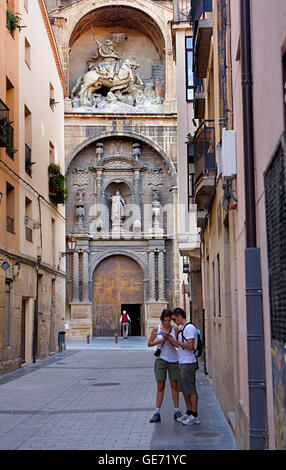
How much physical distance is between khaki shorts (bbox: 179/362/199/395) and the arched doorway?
1082 inches

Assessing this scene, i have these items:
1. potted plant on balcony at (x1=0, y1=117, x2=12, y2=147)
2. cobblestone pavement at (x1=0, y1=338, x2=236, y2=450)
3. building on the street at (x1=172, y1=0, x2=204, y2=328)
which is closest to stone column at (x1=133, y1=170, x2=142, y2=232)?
building on the street at (x1=172, y1=0, x2=204, y2=328)

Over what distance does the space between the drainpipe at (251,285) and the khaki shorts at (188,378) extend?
3852 mm

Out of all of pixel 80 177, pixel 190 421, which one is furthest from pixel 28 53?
pixel 80 177

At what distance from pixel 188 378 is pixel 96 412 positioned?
2374mm

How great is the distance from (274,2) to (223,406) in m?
7.43

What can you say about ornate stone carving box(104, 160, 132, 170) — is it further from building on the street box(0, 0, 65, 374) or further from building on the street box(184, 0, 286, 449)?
building on the street box(184, 0, 286, 449)

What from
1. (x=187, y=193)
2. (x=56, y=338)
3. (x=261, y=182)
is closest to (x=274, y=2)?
(x=261, y=182)

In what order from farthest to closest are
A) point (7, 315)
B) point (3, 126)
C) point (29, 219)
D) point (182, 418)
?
point (29, 219) → point (7, 315) → point (3, 126) → point (182, 418)

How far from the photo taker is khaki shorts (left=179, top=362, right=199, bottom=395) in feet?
31.0

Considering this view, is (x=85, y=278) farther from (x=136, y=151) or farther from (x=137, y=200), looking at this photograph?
(x=136, y=151)

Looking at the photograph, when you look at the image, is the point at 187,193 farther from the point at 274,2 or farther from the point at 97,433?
the point at 274,2

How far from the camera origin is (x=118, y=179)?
38281 mm

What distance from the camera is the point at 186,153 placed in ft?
68.3

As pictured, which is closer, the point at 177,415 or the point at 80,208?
the point at 177,415
